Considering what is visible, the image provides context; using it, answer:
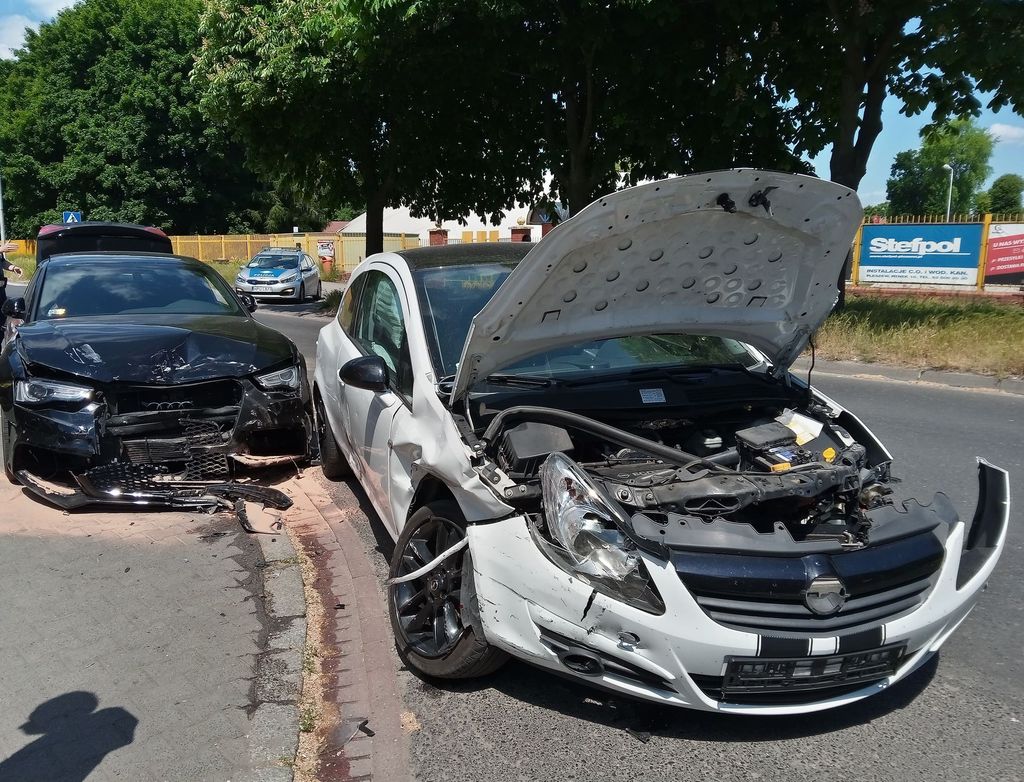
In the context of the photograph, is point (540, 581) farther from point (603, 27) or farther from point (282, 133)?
point (282, 133)

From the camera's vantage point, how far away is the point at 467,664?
3287 millimetres

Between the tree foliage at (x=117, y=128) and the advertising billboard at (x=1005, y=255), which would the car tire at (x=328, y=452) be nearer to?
the advertising billboard at (x=1005, y=255)

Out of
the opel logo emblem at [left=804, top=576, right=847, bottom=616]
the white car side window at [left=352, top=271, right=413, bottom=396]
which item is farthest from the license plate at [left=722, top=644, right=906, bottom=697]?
the white car side window at [left=352, top=271, right=413, bottom=396]

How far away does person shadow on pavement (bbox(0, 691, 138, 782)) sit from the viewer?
2912 millimetres

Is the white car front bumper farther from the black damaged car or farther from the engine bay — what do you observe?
the black damaged car

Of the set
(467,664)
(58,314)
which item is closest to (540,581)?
(467,664)

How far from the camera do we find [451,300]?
4.37 metres

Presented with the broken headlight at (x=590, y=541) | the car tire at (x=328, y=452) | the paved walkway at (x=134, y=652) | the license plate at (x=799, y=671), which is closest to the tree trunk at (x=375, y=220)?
the car tire at (x=328, y=452)

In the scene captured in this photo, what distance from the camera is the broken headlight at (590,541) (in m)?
2.79

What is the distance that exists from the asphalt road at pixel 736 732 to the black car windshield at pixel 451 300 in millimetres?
1437

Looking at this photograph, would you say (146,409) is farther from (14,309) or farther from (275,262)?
(275,262)

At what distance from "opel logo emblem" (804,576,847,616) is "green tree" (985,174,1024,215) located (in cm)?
7710

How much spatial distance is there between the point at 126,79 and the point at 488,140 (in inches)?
1405

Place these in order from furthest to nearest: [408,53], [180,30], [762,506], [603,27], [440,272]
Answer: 1. [180,30]
2. [408,53]
3. [603,27]
4. [440,272]
5. [762,506]
